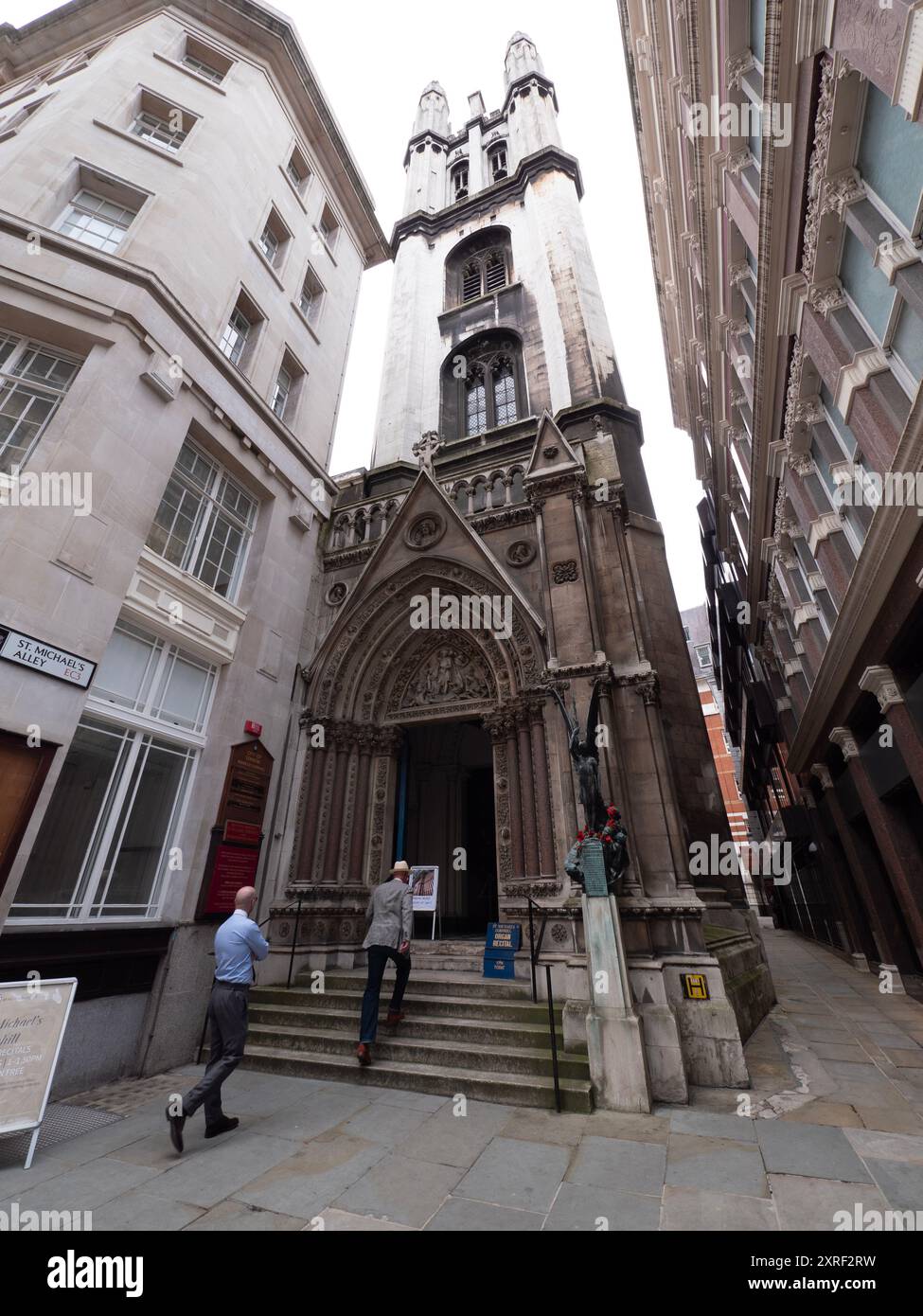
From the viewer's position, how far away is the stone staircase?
5594 millimetres

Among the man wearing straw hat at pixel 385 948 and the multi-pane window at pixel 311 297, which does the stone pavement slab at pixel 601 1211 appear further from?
the multi-pane window at pixel 311 297

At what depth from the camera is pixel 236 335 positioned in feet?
38.5

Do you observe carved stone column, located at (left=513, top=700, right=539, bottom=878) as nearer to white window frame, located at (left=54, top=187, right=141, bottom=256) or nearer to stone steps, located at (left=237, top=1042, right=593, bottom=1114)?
stone steps, located at (left=237, top=1042, right=593, bottom=1114)

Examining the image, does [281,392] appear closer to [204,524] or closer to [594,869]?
[204,524]

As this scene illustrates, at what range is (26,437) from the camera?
7.27m

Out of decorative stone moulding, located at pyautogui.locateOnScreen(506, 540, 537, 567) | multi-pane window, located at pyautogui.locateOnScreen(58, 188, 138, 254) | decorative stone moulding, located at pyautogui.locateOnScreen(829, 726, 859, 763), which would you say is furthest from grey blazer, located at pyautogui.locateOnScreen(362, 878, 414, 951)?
multi-pane window, located at pyautogui.locateOnScreen(58, 188, 138, 254)

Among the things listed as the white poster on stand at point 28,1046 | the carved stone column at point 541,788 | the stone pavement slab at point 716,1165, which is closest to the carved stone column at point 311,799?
the carved stone column at point 541,788

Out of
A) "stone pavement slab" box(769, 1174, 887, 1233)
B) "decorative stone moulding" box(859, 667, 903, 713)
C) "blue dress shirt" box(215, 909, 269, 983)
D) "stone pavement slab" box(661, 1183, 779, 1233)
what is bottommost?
"stone pavement slab" box(661, 1183, 779, 1233)

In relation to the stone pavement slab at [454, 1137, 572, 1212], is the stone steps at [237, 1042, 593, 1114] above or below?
above

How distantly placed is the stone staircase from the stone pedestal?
9.2 inches

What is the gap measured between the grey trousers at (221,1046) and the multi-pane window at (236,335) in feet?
36.8

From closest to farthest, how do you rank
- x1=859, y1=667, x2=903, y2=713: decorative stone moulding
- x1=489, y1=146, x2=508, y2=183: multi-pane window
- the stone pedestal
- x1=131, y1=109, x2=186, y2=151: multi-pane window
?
the stone pedestal → x1=859, y1=667, x2=903, y2=713: decorative stone moulding → x1=131, y1=109, x2=186, y2=151: multi-pane window → x1=489, y1=146, x2=508, y2=183: multi-pane window

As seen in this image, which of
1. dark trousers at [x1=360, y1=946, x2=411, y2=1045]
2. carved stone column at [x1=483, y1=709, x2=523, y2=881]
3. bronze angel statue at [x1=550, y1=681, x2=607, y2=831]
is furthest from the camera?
carved stone column at [x1=483, y1=709, x2=523, y2=881]
